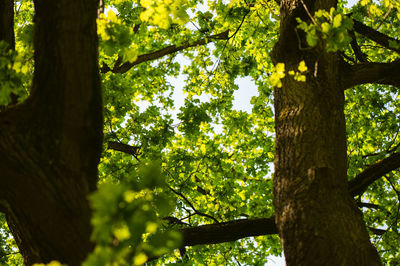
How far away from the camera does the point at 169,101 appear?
9.02m

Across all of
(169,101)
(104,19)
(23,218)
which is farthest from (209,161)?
(23,218)

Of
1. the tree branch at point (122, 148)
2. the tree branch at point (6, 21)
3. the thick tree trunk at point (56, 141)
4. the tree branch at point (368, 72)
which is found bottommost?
the thick tree trunk at point (56, 141)

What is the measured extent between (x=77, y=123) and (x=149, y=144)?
15.0 ft

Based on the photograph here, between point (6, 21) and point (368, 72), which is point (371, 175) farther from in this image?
point (6, 21)

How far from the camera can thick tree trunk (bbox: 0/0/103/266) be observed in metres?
1.98

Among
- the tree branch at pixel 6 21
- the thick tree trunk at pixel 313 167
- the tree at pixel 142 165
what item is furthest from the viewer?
the tree branch at pixel 6 21

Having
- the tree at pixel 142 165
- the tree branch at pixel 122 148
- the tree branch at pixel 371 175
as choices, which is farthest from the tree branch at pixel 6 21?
the tree branch at pixel 122 148

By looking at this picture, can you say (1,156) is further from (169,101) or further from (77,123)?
(169,101)

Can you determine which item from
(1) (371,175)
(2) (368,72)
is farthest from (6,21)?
(1) (371,175)

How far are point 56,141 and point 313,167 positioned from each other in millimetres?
2055

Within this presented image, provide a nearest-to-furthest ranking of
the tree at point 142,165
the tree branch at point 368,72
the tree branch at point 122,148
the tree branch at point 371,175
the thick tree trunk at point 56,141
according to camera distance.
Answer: the tree at point 142,165 → the thick tree trunk at point 56,141 → the tree branch at point 371,175 → the tree branch at point 368,72 → the tree branch at point 122,148

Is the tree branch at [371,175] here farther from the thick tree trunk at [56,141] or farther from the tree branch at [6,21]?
the tree branch at [6,21]

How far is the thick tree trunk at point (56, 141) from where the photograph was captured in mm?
1980

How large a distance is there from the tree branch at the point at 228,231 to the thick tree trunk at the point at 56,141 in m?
1.76
